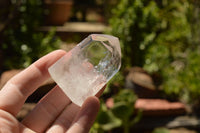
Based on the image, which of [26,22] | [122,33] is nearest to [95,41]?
[122,33]

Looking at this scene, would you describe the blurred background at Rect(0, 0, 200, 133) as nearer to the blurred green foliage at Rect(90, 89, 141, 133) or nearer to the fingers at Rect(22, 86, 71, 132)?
the blurred green foliage at Rect(90, 89, 141, 133)

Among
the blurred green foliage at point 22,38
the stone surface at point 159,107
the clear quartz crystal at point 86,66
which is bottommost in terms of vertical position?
the stone surface at point 159,107

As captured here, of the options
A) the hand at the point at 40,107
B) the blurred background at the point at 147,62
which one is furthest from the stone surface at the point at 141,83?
the hand at the point at 40,107

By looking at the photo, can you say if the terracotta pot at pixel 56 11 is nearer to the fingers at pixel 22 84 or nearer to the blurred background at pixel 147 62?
the blurred background at pixel 147 62

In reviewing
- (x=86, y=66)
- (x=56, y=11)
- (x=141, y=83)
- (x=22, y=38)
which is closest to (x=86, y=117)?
(x=86, y=66)

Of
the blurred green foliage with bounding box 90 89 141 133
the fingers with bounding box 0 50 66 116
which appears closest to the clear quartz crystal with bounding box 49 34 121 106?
the fingers with bounding box 0 50 66 116

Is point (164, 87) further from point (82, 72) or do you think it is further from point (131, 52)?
point (82, 72)
